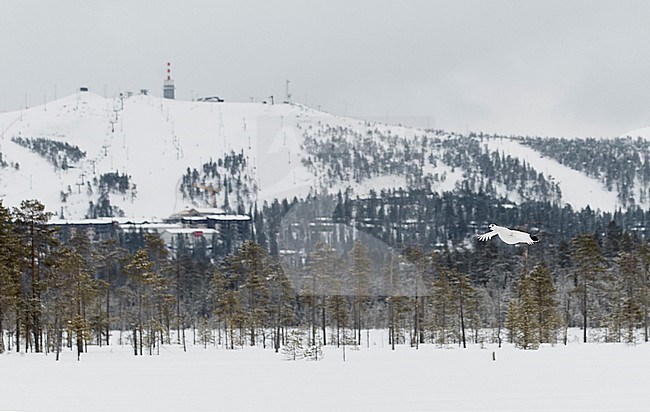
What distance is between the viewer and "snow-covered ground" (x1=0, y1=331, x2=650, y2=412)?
30.6 meters

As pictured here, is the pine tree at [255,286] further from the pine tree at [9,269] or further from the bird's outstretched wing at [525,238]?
the bird's outstretched wing at [525,238]

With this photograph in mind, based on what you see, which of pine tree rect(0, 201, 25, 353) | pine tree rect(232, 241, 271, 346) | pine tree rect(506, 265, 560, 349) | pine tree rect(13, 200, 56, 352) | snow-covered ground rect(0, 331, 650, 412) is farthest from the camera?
pine tree rect(232, 241, 271, 346)

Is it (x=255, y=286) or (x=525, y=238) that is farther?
(x=255, y=286)

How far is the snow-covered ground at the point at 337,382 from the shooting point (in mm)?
30578

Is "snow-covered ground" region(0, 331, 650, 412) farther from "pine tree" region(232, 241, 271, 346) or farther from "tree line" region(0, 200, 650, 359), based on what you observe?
"pine tree" region(232, 241, 271, 346)

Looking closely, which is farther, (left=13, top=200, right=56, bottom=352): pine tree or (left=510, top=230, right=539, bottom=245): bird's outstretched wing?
(left=13, top=200, right=56, bottom=352): pine tree

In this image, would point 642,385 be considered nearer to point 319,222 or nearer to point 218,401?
point 218,401

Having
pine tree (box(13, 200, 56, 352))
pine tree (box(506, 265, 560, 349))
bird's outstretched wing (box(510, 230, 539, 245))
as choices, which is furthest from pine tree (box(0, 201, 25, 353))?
bird's outstretched wing (box(510, 230, 539, 245))

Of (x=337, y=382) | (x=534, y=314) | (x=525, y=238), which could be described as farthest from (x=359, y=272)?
(x=525, y=238)

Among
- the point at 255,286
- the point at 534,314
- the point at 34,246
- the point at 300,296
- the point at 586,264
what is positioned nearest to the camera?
the point at 34,246

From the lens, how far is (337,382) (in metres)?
37.7

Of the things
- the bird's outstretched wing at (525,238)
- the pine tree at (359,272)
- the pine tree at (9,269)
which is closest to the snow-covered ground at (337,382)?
the pine tree at (9,269)

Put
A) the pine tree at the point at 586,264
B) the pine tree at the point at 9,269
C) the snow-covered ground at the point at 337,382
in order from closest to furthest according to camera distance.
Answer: the snow-covered ground at the point at 337,382
the pine tree at the point at 9,269
the pine tree at the point at 586,264

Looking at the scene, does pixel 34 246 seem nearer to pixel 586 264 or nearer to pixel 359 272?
pixel 359 272
